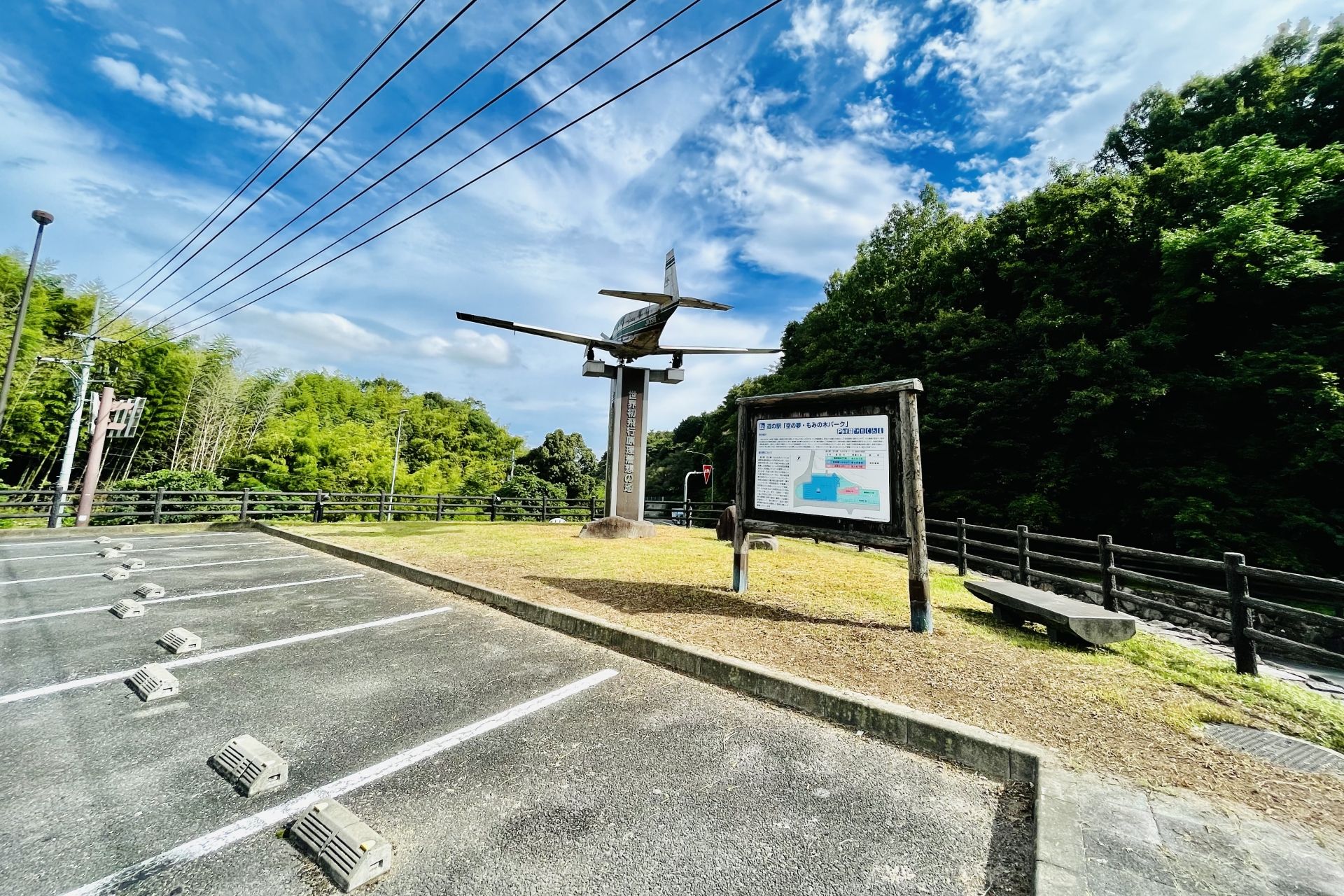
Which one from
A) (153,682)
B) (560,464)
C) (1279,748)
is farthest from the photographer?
(560,464)

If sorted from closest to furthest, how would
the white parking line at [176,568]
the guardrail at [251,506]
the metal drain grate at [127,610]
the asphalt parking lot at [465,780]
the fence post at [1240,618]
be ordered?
1. the asphalt parking lot at [465,780]
2. the fence post at [1240,618]
3. the metal drain grate at [127,610]
4. the white parking line at [176,568]
5. the guardrail at [251,506]

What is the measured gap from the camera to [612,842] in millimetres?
2027

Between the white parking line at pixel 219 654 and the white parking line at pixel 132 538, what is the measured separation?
31.3 ft

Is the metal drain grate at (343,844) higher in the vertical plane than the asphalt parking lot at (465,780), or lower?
higher

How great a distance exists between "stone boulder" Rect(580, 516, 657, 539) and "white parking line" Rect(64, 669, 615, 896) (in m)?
9.59

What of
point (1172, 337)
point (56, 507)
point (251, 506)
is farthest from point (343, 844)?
point (1172, 337)

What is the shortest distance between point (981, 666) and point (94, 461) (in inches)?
778

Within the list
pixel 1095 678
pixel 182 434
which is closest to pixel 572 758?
pixel 1095 678

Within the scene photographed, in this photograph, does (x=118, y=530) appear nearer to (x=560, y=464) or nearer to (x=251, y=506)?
(x=251, y=506)

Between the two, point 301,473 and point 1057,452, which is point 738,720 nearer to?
point 1057,452

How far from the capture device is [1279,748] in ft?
9.16

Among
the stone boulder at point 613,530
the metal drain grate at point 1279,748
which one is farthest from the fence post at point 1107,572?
the stone boulder at point 613,530

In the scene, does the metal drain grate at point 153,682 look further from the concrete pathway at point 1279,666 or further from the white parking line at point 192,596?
the concrete pathway at point 1279,666

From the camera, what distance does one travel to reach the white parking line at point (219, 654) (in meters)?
3.23
